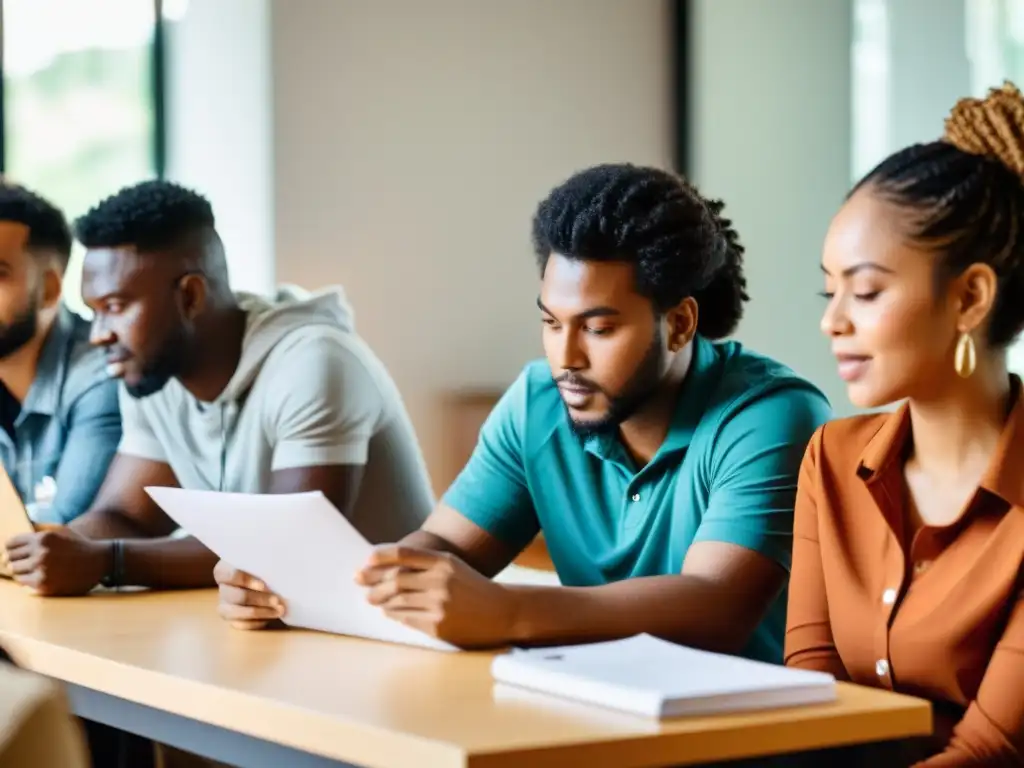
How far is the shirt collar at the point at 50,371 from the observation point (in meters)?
3.03

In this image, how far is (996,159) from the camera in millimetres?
1604

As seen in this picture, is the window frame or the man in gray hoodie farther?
the window frame

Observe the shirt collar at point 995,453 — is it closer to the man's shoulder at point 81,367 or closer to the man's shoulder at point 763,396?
the man's shoulder at point 763,396

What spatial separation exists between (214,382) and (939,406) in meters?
1.41

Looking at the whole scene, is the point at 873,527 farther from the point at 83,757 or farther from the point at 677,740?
the point at 83,757

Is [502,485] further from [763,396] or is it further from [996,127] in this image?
[996,127]

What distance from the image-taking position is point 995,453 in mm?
1559

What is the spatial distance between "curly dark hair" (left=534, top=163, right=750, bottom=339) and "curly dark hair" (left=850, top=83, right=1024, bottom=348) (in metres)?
0.46

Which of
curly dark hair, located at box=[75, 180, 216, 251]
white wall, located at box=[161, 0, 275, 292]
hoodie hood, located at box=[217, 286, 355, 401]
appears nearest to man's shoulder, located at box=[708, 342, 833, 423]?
hoodie hood, located at box=[217, 286, 355, 401]

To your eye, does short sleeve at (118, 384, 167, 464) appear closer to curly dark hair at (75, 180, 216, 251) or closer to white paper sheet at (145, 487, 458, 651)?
curly dark hair at (75, 180, 216, 251)

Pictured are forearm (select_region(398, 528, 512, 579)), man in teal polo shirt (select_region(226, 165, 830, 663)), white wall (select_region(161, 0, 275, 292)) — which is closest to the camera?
man in teal polo shirt (select_region(226, 165, 830, 663))

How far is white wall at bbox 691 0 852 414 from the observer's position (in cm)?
496

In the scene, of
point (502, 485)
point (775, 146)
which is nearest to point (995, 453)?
point (502, 485)

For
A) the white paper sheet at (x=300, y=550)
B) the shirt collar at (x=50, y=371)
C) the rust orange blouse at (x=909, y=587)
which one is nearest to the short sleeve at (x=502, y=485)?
the white paper sheet at (x=300, y=550)
